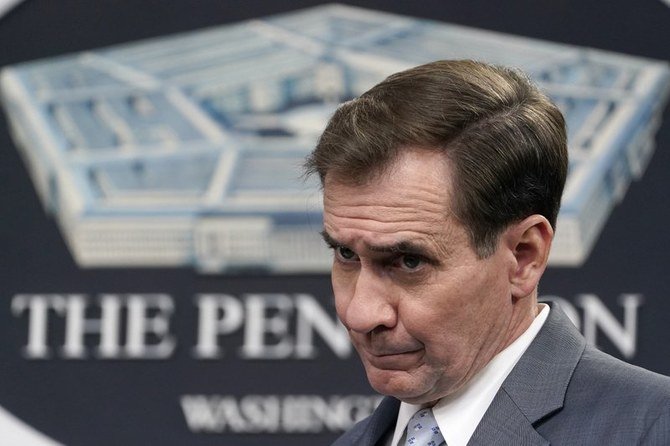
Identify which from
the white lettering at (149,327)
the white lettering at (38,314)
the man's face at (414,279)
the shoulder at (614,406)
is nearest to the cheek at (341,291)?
the man's face at (414,279)

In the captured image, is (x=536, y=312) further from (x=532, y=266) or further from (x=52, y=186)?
(x=52, y=186)

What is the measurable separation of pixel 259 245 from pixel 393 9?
74 cm

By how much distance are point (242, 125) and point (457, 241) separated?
1.87m

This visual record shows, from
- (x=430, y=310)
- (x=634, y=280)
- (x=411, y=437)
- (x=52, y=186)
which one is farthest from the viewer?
(x=52, y=186)

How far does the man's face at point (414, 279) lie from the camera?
152 centimetres

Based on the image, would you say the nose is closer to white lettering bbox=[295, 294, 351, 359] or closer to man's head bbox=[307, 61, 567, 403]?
man's head bbox=[307, 61, 567, 403]

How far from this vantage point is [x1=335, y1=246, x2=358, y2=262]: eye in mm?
1564

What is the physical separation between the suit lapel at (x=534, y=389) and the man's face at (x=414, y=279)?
0.22ft

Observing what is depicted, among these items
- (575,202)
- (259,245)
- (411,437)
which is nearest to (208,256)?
(259,245)

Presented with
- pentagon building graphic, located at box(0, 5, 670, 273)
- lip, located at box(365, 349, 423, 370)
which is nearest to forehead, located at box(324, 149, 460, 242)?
lip, located at box(365, 349, 423, 370)

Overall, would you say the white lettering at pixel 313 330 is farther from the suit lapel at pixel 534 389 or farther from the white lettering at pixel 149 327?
the suit lapel at pixel 534 389

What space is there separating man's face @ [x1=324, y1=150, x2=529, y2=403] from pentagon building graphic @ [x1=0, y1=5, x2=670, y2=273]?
1.66 metres

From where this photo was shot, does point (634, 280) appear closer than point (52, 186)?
Yes

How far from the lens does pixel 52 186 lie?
3.40 meters
